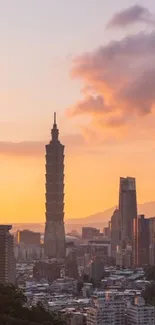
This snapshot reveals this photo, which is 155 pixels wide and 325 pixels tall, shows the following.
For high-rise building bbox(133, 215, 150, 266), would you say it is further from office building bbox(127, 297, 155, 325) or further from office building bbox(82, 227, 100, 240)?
office building bbox(127, 297, 155, 325)

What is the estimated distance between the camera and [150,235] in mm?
123750

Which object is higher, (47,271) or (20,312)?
(47,271)

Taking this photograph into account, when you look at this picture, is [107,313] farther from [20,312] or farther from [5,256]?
[20,312]

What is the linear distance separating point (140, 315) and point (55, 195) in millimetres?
72754

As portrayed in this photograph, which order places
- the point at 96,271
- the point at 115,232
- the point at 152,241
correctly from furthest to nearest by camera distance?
the point at 115,232 < the point at 152,241 < the point at 96,271

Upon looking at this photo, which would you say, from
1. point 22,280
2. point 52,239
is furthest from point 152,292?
point 52,239

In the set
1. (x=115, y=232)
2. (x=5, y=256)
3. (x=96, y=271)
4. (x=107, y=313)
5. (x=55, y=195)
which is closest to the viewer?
(x=107, y=313)

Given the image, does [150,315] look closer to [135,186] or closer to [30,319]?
[30,319]

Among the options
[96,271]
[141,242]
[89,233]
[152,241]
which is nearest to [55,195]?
[141,242]

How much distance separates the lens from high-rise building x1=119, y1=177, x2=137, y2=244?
142m

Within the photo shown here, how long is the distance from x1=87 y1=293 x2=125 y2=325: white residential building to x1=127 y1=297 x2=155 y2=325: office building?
0.57 m

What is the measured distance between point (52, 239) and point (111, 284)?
1632 inches

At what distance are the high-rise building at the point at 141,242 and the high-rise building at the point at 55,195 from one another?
1098 cm

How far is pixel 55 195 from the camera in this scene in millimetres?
117688
